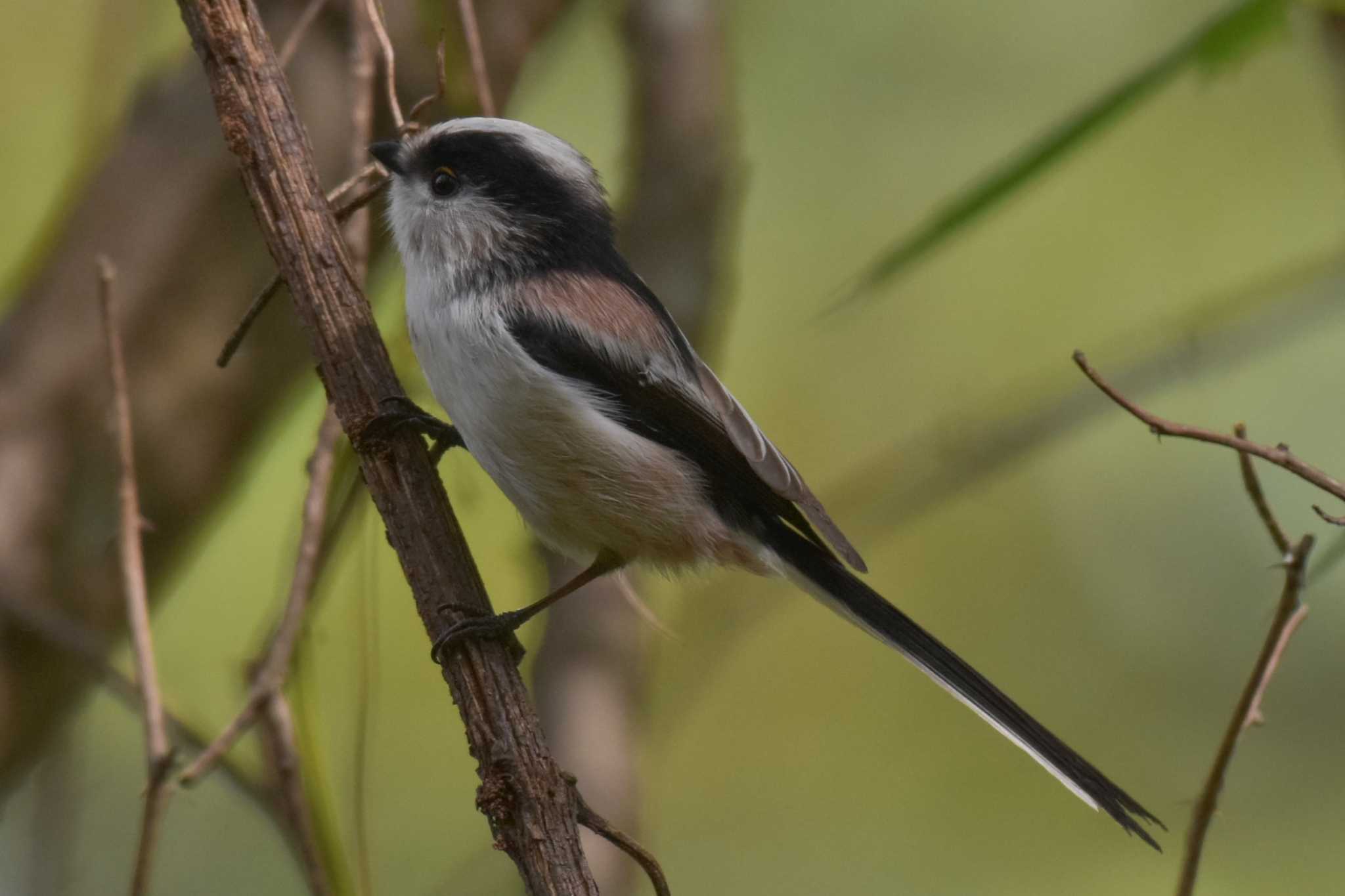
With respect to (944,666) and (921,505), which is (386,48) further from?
(921,505)

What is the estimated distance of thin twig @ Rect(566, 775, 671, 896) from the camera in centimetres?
155

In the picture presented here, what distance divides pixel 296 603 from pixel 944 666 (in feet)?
3.45

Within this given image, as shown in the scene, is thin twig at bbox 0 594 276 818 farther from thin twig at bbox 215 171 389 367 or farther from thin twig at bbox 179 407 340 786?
thin twig at bbox 215 171 389 367

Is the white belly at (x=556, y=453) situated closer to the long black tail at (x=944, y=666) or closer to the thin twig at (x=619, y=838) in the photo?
the long black tail at (x=944, y=666)

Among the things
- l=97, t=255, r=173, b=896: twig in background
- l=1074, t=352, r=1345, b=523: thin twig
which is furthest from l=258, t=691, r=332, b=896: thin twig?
l=1074, t=352, r=1345, b=523: thin twig

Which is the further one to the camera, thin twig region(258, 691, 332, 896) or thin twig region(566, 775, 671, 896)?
thin twig region(258, 691, 332, 896)

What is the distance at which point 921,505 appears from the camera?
2.96 metres

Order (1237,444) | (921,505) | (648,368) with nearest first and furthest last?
(1237,444), (648,368), (921,505)

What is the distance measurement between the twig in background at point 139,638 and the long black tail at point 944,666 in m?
1.02

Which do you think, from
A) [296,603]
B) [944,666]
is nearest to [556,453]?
[296,603]

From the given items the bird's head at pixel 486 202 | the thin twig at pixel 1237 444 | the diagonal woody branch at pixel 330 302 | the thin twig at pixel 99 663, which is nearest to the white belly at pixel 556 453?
the bird's head at pixel 486 202

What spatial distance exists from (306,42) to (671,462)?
4.42 ft

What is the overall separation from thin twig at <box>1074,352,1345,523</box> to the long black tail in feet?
1.91

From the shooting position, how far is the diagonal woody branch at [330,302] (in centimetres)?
166
